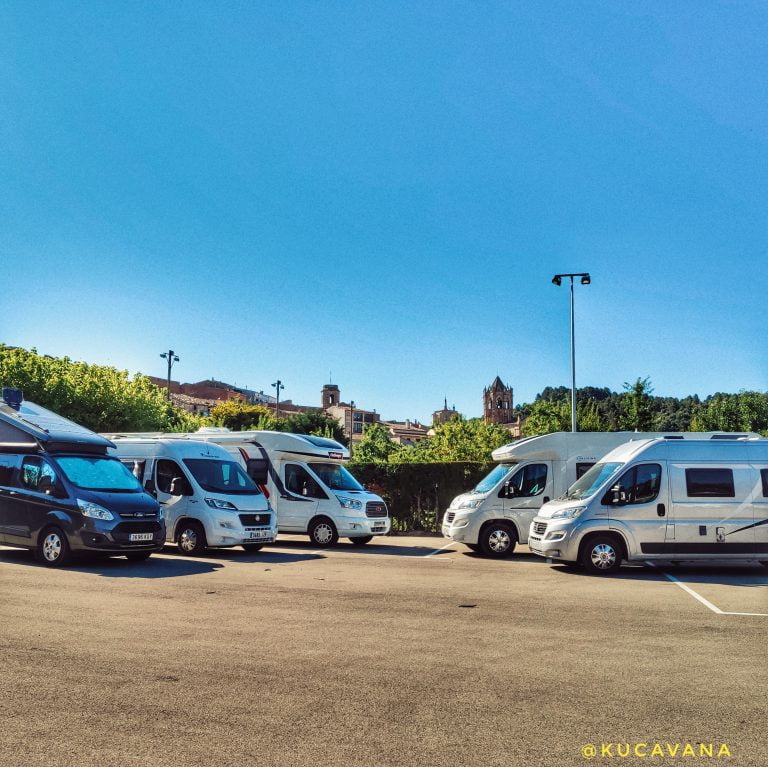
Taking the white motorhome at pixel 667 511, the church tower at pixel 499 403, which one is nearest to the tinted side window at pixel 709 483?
the white motorhome at pixel 667 511

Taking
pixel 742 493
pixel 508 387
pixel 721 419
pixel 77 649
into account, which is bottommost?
pixel 77 649

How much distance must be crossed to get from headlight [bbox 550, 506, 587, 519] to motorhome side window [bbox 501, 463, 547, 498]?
2720 mm

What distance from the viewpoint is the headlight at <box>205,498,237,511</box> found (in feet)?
51.3

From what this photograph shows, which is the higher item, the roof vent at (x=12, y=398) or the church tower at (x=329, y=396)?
the church tower at (x=329, y=396)

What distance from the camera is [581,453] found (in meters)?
17.3

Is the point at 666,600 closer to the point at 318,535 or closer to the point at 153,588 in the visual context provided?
the point at 153,588

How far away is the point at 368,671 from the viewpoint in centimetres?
626

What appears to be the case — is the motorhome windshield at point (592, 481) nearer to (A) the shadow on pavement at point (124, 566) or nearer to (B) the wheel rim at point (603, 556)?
(B) the wheel rim at point (603, 556)

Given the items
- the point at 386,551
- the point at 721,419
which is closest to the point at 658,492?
the point at 386,551

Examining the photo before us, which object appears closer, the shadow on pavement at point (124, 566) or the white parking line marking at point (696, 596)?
the white parking line marking at point (696, 596)

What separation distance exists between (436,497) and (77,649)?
1803cm

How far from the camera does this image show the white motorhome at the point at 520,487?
55.0 ft

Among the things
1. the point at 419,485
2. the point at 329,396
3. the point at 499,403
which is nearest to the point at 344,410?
the point at 329,396

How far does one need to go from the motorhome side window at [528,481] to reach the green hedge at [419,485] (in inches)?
263
